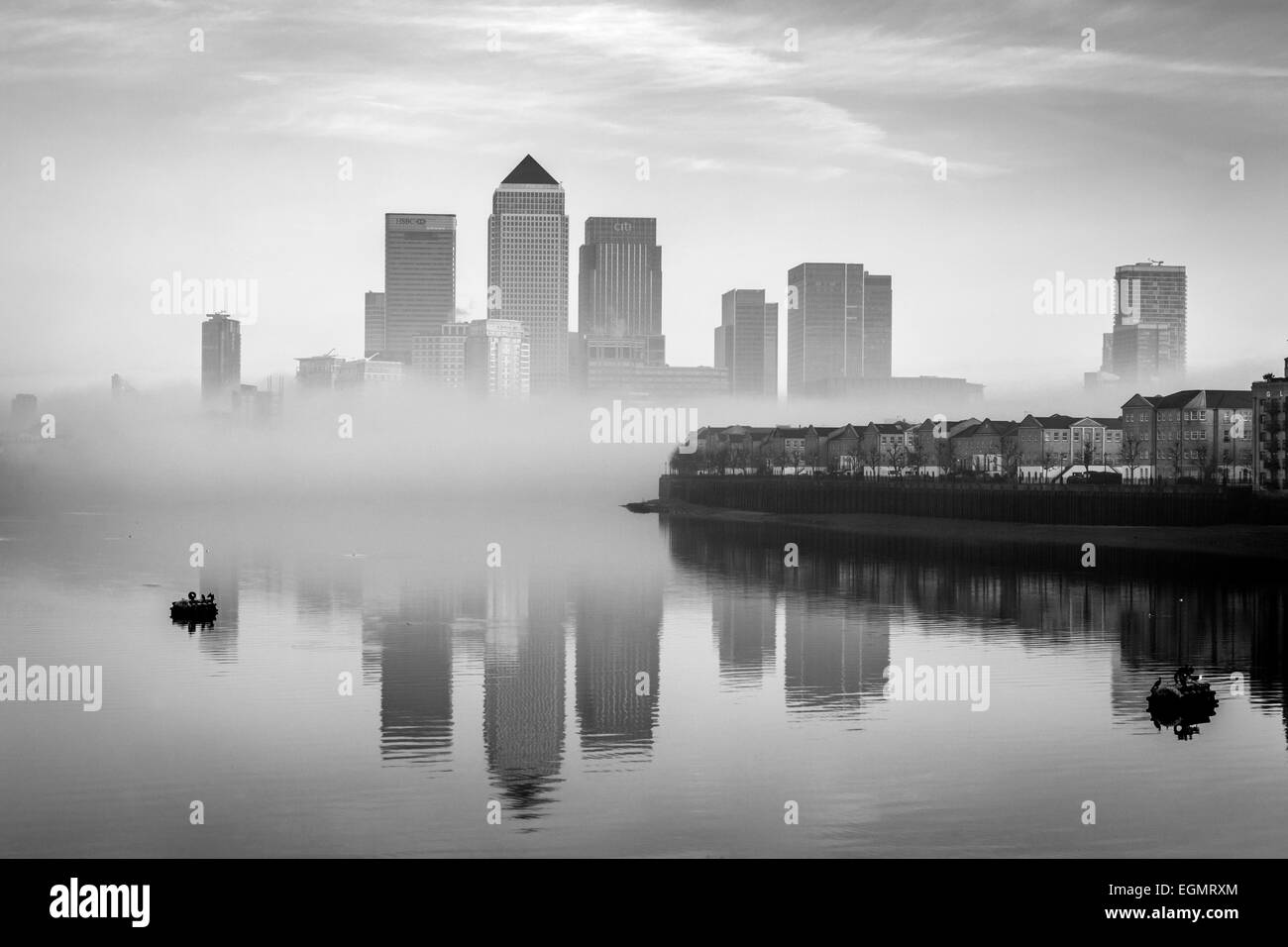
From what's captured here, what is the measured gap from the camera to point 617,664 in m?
59.5

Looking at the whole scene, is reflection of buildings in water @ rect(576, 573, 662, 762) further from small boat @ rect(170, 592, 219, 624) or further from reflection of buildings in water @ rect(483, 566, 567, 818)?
small boat @ rect(170, 592, 219, 624)

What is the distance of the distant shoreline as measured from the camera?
113625 millimetres

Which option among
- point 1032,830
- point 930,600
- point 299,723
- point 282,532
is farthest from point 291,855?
point 282,532

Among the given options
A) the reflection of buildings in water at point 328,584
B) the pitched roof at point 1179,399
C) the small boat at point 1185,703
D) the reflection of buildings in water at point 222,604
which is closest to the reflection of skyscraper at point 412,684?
the reflection of buildings in water at point 222,604

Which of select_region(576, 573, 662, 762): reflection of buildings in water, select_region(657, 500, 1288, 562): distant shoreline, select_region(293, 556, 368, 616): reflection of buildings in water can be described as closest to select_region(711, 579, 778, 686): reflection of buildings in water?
select_region(576, 573, 662, 762): reflection of buildings in water

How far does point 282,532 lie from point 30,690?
119487 mm

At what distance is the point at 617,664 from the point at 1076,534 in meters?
84.9

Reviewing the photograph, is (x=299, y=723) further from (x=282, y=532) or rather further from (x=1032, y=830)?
(x=282, y=532)

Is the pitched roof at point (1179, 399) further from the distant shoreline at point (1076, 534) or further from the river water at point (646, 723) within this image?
the river water at point (646, 723)

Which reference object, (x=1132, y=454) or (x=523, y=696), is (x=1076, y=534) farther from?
(x=523, y=696)

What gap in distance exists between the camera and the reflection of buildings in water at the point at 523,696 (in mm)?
36844

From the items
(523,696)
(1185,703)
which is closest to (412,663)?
(523,696)

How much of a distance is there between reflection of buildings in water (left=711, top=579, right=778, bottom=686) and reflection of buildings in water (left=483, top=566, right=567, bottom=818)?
7777mm

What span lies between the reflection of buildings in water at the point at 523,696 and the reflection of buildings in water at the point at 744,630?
306 inches
